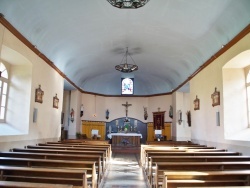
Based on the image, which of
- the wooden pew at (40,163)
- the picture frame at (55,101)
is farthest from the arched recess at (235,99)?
the picture frame at (55,101)

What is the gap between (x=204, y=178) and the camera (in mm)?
3689

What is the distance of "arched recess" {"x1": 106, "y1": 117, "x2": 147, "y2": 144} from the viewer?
17.6m

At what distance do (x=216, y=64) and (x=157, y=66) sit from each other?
5381 mm

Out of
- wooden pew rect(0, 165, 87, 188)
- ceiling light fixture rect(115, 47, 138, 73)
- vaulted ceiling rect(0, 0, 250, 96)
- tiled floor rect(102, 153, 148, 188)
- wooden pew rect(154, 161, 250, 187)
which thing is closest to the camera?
wooden pew rect(0, 165, 87, 188)

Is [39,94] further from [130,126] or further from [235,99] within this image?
[130,126]

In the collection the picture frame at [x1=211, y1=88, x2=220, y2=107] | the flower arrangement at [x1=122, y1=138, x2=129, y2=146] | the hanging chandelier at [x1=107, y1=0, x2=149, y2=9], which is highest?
the hanging chandelier at [x1=107, y1=0, x2=149, y2=9]

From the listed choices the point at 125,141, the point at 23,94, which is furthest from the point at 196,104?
the point at 23,94

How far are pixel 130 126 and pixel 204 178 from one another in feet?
46.1

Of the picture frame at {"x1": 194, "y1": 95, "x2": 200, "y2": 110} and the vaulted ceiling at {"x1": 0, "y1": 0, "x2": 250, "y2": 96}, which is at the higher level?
the vaulted ceiling at {"x1": 0, "y1": 0, "x2": 250, "y2": 96}

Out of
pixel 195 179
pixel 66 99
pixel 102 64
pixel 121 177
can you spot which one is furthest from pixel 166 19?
pixel 66 99

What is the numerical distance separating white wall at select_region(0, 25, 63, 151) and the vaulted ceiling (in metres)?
0.51

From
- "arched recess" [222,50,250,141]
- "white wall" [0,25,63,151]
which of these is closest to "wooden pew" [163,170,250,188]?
"arched recess" [222,50,250,141]

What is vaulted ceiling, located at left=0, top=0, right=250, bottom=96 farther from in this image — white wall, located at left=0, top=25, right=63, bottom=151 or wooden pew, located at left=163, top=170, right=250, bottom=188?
wooden pew, located at left=163, top=170, right=250, bottom=188

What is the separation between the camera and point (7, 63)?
7746 mm
